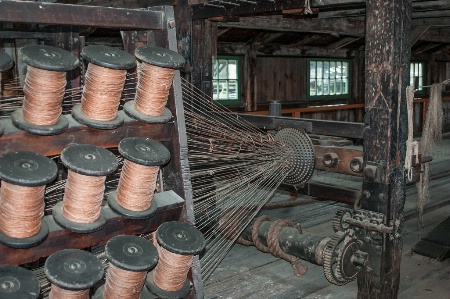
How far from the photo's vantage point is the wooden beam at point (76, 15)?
2.58 meters

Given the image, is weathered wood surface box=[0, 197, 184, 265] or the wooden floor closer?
weathered wood surface box=[0, 197, 184, 265]

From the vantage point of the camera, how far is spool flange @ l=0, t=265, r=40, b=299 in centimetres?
229

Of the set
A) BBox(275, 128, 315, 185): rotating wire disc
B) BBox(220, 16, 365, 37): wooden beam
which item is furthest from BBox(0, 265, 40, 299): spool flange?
BBox(220, 16, 365, 37): wooden beam

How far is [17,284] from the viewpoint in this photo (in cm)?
235

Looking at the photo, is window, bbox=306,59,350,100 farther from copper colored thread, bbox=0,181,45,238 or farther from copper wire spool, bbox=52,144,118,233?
copper colored thread, bbox=0,181,45,238

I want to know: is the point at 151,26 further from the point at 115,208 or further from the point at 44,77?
the point at 115,208

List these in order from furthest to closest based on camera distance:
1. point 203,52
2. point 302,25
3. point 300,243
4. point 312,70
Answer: point 312,70, point 302,25, point 203,52, point 300,243

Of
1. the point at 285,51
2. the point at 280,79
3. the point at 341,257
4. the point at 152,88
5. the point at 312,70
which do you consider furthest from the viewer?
the point at 312,70

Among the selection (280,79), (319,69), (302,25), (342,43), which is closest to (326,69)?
(319,69)

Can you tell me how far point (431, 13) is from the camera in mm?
7109

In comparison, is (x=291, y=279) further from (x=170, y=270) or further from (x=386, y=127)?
(x=170, y=270)

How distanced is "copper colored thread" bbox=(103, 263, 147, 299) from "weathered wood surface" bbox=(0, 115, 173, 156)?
624 millimetres

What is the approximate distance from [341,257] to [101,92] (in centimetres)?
248

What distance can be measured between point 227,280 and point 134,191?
2.53m
